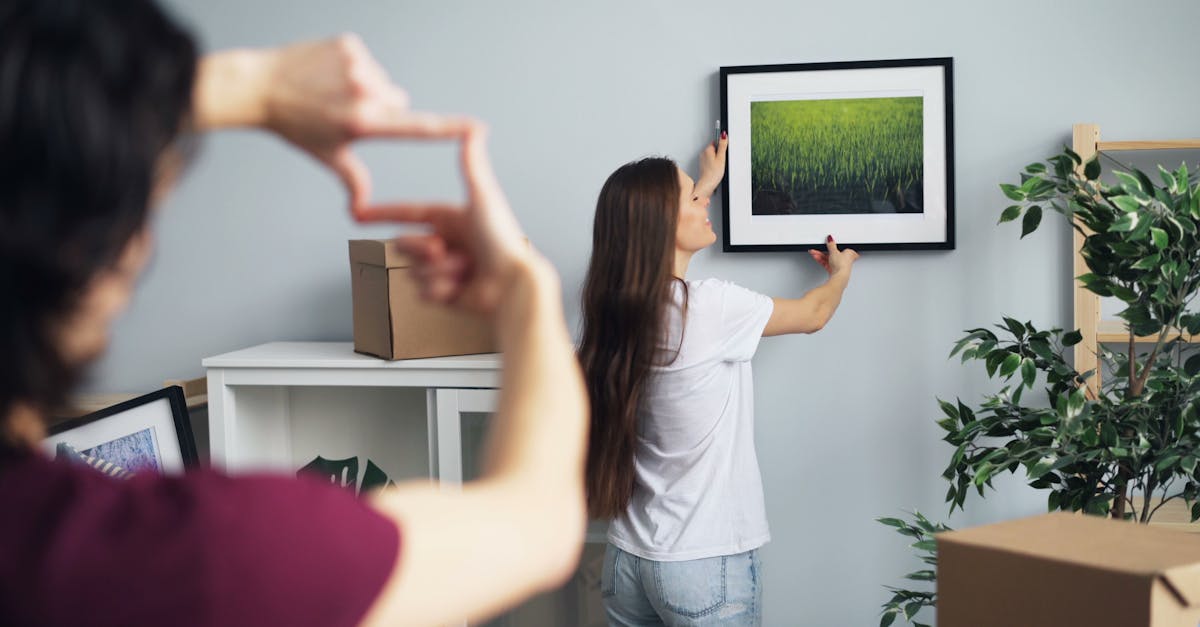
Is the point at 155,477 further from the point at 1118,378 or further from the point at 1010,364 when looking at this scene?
the point at 1118,378

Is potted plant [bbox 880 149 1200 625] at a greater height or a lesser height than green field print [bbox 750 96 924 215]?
lesser

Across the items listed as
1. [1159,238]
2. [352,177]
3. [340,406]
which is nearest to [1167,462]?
[1159,238]

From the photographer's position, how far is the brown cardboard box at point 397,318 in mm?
2266

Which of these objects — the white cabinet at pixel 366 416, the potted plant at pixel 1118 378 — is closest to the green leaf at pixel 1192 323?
the potted plant at pixel 1118 378

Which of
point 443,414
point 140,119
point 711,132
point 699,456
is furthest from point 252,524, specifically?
point 711,132

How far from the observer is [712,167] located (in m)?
2.46

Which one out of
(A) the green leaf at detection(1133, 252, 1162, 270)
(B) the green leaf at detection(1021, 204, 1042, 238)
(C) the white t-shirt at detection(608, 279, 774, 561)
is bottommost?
(C) the white t-shirt at detection(608, 279, 774, 561)

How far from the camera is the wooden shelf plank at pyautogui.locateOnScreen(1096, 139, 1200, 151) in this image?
2.23m

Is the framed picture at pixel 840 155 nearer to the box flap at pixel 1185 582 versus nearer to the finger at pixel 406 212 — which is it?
the box flap at pixel 1185 582

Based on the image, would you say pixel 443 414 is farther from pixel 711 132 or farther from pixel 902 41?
pixel 902 41

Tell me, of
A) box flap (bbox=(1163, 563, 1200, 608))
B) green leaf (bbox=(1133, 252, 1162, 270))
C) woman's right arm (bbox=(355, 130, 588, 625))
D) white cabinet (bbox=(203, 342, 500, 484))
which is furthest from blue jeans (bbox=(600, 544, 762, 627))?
woman's right arm (bbox=(355, 130, 588, 625))

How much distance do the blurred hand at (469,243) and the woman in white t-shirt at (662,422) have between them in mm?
1366

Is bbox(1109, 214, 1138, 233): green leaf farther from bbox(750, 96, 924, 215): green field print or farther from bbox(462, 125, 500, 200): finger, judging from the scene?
bbox(462, 125, 500, 200): finger

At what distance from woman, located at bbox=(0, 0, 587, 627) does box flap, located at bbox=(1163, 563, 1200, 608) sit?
75 centimetres
